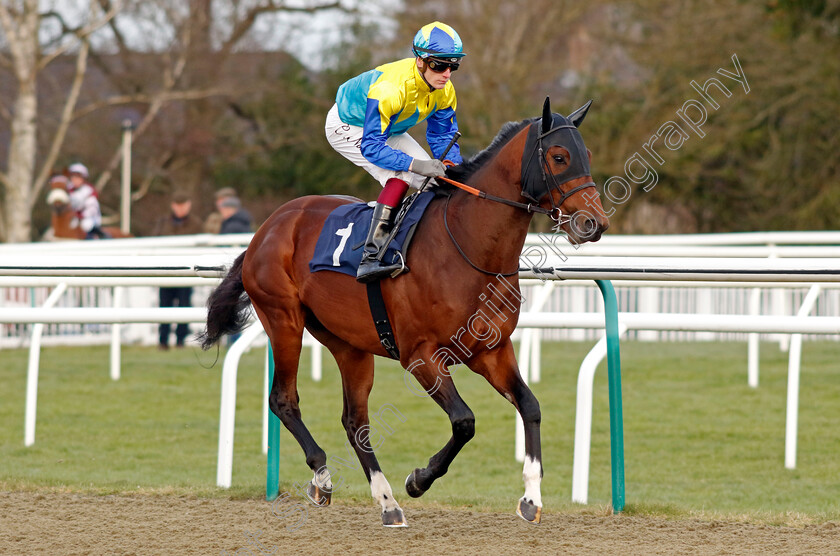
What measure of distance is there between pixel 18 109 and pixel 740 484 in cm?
1229

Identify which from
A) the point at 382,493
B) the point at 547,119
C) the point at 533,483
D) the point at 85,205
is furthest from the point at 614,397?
the point at 85,205

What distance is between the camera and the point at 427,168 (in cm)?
382

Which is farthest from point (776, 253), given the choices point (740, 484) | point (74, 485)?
point (74, 485)

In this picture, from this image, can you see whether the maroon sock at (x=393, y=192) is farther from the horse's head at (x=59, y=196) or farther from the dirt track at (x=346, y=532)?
the horse's head at (x=59, y=196)

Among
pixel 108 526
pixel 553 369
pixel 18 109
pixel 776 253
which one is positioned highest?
pixel 18 109

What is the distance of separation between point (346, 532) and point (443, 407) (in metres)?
0.58

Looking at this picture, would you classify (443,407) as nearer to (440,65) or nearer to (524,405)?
(524,405)

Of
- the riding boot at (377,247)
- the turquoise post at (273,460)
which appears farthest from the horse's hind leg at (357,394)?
the riding boot at (377,247)

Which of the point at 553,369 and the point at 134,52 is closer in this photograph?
the point at 553,369

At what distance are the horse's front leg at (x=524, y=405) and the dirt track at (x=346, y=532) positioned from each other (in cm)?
14

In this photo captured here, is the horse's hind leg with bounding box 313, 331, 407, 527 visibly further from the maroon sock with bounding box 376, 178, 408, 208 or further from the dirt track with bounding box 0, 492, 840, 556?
the maroon sock with bounding box 376, 178, 408, 208

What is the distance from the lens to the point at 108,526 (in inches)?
153

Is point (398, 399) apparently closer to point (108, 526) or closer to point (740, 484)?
point (740, 484)

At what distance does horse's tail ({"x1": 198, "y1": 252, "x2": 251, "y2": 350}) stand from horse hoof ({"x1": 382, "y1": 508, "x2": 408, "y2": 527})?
1.23 m
